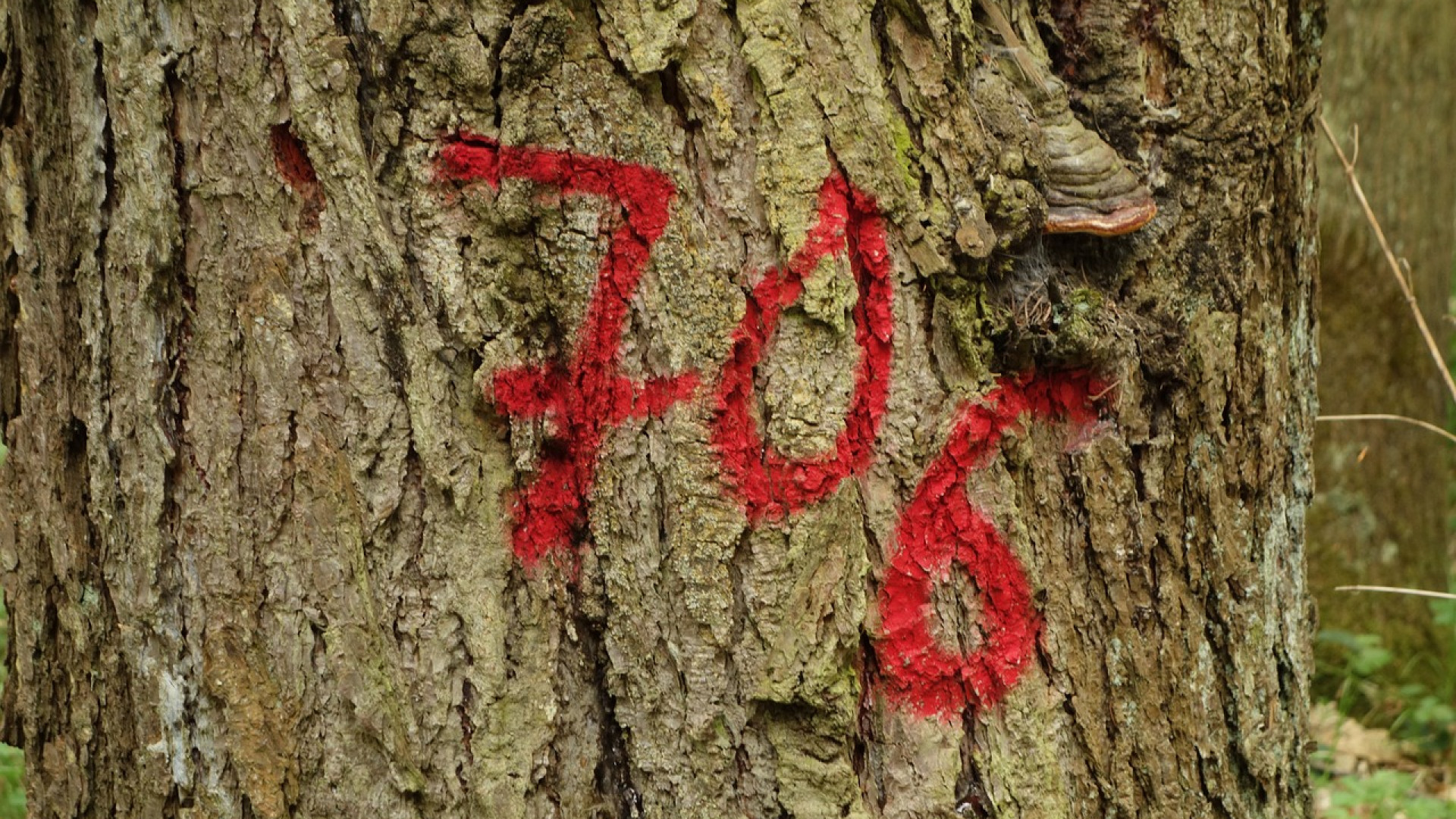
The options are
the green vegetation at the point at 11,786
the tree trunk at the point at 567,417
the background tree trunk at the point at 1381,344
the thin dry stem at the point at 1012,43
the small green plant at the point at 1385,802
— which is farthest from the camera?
the background tree trunk at the point at 1381,344

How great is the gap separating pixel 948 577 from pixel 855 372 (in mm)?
291

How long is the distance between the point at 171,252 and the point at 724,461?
73cm

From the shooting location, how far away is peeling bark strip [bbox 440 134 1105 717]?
58.3 inches

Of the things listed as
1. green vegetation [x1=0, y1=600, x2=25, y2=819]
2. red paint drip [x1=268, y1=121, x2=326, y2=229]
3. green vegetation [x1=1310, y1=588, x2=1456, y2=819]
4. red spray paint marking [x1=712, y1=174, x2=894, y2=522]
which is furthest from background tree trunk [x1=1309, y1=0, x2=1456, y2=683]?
green vegetation [x1=0, y1=600, x2=25, y2=819]

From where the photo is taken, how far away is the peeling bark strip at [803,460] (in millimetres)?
1481

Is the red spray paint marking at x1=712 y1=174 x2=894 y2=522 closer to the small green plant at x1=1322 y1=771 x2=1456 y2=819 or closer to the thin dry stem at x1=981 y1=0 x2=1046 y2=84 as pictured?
the thin dry stem at x1=981 y1=0 x2=1046 y2=84

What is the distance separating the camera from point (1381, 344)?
4625 mm

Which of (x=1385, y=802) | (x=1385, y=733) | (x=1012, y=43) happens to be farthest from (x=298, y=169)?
(x=1385, y=733)

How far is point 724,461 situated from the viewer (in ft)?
4.89

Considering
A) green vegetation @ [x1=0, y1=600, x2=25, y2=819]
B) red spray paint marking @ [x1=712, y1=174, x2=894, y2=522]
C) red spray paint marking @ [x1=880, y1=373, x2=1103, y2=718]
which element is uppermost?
red spray paint marking @ [x1=712, y1=174, x2=894, y2=522]

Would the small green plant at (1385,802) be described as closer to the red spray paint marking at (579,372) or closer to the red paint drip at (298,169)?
the red spray paint marking at (579,372)

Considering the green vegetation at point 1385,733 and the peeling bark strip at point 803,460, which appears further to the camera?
the green vegetation at point 1385,733

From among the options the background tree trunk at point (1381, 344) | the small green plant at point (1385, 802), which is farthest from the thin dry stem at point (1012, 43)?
the background tree trunk at point (1381, 344)

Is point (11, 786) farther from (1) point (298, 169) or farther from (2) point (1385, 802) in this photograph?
(2) point (1385, 802)
